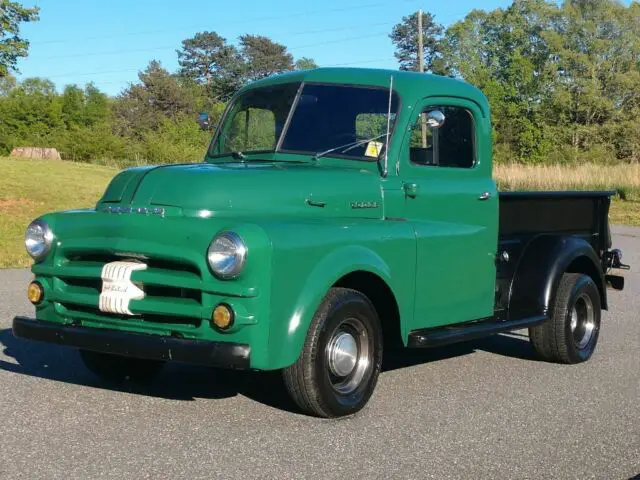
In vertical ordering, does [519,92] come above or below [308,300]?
above

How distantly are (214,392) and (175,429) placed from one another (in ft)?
3.09

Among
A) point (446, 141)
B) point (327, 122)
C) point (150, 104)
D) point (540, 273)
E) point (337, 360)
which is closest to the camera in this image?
point (337, 360)

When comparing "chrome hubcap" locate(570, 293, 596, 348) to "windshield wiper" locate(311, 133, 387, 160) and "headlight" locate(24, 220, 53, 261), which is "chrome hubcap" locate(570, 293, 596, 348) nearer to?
"windshield wiper" locate(311, 133, 387, 160)

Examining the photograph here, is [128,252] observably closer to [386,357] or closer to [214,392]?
[214,392]

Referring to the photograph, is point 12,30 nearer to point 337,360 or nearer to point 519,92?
point 337,360

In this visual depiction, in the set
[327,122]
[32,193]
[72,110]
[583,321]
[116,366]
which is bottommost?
[116,366]

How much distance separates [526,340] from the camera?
8.55m

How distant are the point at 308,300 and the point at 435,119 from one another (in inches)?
69.3

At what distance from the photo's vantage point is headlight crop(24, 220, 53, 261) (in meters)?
5.53

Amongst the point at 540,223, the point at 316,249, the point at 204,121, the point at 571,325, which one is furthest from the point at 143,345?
the point at 571,325

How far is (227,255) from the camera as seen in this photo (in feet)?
15.9

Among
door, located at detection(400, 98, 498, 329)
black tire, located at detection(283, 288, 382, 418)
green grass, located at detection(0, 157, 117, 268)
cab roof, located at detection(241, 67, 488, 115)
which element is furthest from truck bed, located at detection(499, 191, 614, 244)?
green grass, located at detection(0, 157, 117, 268)

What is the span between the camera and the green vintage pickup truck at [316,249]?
495 cm

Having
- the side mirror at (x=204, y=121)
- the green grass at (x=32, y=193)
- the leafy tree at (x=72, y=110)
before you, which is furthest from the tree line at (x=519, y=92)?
the side mirror at (x=204, y=121)
